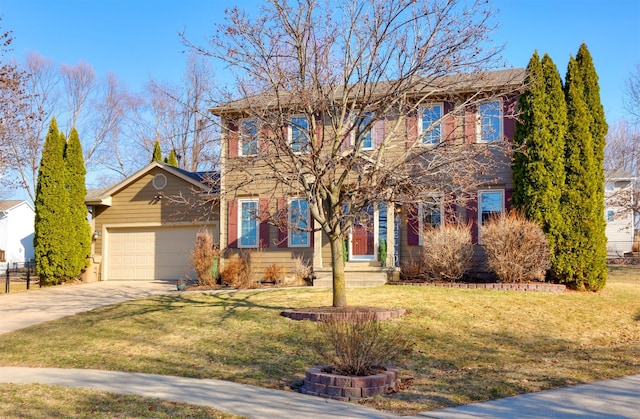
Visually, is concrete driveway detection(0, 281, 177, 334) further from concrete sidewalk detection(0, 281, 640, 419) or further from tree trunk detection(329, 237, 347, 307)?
tree trunk detection(329, 237, 347, 307)

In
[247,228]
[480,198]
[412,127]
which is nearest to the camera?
[412,127]

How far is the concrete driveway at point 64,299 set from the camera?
1452 cm

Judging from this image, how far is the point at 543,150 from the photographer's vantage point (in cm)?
1661

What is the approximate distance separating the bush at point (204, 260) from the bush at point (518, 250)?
813cm

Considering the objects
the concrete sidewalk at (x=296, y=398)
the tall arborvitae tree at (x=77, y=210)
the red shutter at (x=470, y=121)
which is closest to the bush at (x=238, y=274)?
the tall arborvitae tree at (x=77, y=210)

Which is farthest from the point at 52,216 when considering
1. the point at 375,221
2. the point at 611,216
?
the point at 611,216

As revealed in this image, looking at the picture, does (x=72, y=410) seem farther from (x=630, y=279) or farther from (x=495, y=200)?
(x=630, y=279)

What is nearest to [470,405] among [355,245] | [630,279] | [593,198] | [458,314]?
[458,314]

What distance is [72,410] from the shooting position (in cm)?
704

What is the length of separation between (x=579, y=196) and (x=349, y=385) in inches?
442

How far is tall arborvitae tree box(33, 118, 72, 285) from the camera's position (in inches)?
843

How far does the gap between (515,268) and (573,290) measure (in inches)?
68.5

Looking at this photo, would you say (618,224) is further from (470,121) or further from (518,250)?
(470,121)

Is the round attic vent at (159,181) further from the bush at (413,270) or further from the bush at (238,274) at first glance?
the bush at (413,270)
